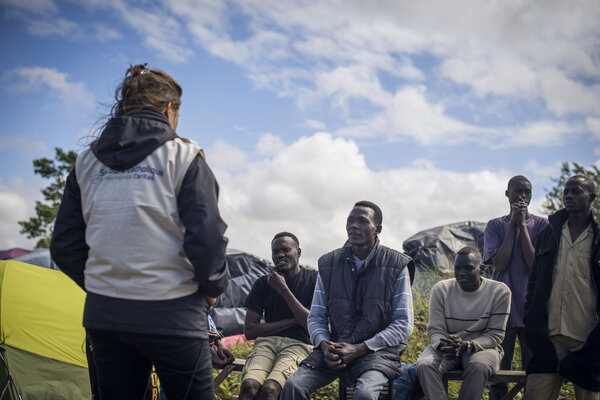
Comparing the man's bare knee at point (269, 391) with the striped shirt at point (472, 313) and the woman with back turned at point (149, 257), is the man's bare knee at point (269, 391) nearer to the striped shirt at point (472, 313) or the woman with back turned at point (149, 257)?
the striped shirt at point (472, 313)

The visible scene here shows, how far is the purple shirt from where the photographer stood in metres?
4.38

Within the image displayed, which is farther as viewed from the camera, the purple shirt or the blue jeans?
the purple shirt

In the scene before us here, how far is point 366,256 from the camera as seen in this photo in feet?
14.0

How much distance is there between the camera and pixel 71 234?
7.77ft

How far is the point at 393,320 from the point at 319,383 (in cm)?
77

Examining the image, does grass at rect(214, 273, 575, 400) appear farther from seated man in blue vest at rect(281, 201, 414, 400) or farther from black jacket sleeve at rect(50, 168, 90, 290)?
black jacket sleeve at rect(50, 168, 90, 290)

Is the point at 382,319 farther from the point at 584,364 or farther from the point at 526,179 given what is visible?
the point at 526,179

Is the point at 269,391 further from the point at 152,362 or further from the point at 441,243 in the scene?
the point at 441,243

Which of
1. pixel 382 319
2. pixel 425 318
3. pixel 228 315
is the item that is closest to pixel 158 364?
pixel 382 319

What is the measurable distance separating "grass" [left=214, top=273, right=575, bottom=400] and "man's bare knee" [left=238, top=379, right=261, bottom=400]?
1570 mm

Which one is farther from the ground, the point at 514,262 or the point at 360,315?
the point at 514,262

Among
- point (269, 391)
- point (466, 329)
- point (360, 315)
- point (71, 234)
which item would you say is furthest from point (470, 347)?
point (71, 234)

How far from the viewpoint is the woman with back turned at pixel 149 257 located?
205 cm

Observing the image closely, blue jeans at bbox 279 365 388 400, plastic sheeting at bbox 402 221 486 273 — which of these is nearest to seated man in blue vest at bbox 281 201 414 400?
blue jeans at bbox 279 365 388 400
